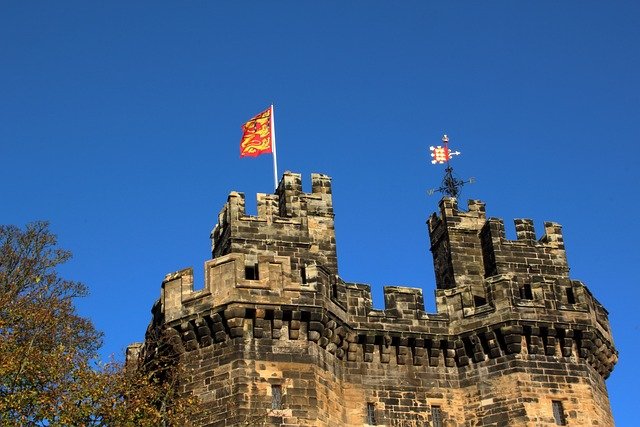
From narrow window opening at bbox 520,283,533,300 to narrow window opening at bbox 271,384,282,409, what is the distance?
961cm

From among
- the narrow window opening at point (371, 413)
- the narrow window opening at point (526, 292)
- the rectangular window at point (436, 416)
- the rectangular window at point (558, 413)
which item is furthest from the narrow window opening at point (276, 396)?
the narrow window opening at point (526, 292)

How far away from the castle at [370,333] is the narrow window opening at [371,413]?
0.07 meters

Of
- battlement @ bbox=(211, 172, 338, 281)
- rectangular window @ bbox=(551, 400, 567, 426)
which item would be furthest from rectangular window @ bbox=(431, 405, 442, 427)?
battlement @ bbox=(211, 172, 338, 281)

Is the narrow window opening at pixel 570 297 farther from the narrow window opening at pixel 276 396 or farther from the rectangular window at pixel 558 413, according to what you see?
the narrow window opening at pixel 276 396

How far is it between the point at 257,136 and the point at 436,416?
40.4 feet

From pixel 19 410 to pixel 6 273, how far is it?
1050cm

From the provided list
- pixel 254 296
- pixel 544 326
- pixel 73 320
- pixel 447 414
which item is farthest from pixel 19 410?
pixel 544 326

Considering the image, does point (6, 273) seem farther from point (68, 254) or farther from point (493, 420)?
point (493, 420)

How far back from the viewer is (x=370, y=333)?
3334 centimetres

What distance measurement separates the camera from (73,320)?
37.0 metres

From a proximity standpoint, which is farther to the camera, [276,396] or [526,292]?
[526,292]

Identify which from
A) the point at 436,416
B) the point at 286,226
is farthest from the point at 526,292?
the point at 286,226

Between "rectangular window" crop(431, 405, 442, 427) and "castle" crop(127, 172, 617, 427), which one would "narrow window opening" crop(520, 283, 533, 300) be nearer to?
"castle" crop(127, 172, 617, 427)

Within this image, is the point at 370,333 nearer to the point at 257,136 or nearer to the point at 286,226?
the point at 286,226
